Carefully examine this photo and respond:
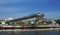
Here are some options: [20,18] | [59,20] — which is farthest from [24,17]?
[59,20]

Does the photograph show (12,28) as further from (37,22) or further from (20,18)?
(37,22)

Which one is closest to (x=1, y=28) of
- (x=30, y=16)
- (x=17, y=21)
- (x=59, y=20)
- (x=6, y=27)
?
(x=6, y=27)

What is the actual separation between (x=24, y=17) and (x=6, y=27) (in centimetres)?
1235

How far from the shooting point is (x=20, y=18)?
100 meters

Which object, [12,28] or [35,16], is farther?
[35,16]

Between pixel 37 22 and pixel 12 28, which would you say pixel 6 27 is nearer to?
pixel 12 28

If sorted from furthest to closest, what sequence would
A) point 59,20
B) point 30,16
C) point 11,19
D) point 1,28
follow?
point 59,20 < point 11,19 < point 30,16 < point 1,28

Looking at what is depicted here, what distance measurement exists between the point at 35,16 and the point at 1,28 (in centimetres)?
1637

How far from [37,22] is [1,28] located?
81.5ft

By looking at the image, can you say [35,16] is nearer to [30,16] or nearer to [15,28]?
[30,16]

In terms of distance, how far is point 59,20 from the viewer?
13625cm

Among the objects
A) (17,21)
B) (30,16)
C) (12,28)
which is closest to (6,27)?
(12,28)

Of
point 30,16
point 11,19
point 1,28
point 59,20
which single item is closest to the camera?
point 1,28

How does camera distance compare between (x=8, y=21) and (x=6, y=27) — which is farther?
(x=8, y=21)
